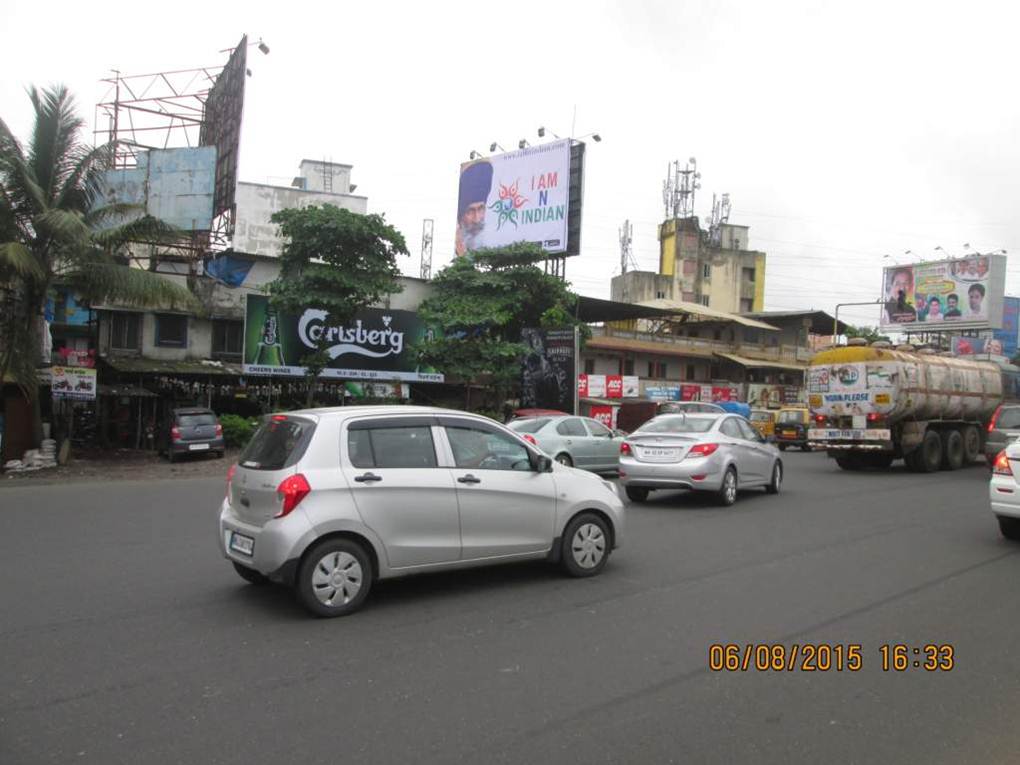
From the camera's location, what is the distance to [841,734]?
13.0 ft

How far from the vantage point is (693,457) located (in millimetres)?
11641

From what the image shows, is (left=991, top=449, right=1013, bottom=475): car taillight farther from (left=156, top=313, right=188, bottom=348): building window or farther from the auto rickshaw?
(left=156, top=313, right=188, bottom=348): building window

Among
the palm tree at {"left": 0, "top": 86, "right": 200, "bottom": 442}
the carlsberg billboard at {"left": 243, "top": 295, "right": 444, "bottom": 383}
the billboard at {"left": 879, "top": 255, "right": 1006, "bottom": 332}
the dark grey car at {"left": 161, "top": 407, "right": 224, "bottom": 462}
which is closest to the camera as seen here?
the palm tree at {"left": 0, "top": 86, "right": 200, "bottom": 442}

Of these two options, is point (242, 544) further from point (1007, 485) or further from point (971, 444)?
point (971, 444)

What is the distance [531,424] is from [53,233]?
11011mm

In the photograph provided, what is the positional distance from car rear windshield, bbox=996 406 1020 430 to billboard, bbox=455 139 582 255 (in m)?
18.0

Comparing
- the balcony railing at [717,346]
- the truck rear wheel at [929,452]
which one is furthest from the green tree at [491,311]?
the balcony railing at [717,346]

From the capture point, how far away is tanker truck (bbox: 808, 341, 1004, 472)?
17531 millimetres

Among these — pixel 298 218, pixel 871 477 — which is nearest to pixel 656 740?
pixel 871 477

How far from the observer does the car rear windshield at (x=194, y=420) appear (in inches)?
797

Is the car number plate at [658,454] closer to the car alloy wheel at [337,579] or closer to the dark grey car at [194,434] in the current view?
the car alloy wheel at [337,579]

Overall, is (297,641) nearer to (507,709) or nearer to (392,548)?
(392,548)

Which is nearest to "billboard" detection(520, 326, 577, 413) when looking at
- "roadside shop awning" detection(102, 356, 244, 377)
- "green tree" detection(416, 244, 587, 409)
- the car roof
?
"green tree" detection(416, 244, 587, 409)

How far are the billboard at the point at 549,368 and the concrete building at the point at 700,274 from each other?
33112mm
